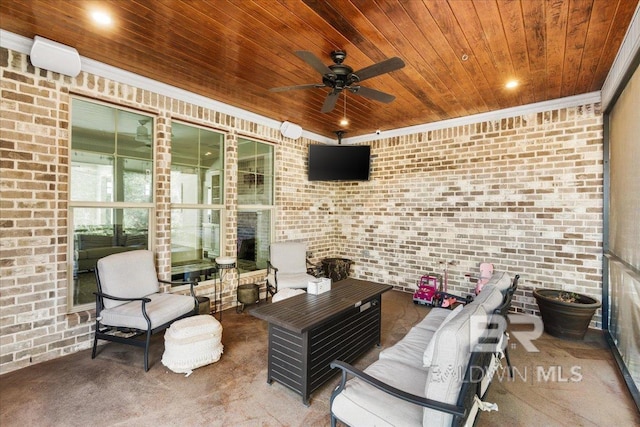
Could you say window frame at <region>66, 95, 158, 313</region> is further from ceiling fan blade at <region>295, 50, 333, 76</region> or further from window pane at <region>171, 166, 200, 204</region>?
ceiling fan blade at <region>295, 50, 333, 76</region>

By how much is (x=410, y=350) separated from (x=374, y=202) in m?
3.75

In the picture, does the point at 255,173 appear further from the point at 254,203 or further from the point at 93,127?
the point at 93,127

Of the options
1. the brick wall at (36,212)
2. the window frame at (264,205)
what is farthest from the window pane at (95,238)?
the window frame at (264,205)

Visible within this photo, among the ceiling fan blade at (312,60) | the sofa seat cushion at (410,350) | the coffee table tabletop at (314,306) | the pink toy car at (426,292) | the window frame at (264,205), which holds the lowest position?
the pink toy car at (426,292)

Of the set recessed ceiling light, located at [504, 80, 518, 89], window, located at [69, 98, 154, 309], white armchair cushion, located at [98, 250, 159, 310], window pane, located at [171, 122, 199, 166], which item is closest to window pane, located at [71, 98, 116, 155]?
window, located at [69, 98, 154, 309]

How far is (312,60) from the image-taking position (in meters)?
2.30

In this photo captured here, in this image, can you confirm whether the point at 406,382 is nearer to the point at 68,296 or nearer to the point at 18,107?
the point at 68,296

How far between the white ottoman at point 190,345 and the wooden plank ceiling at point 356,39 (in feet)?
8.66

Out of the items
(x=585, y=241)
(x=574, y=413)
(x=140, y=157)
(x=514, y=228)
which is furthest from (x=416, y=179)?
(x=140, y=157)

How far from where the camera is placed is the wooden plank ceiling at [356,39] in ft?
7.18

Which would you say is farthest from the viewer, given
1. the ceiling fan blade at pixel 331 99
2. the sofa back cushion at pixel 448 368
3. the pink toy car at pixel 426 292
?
the pink toy car at pixel 426 292

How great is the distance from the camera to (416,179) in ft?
17.1

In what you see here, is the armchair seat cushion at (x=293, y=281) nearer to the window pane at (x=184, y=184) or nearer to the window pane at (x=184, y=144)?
the window pane at (x=184, y=184)

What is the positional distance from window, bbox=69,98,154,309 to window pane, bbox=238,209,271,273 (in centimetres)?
145
